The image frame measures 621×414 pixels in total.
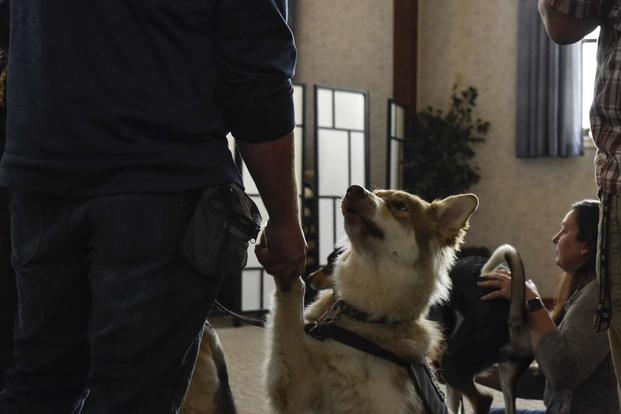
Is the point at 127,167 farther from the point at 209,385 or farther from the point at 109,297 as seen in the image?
the point at 209,385

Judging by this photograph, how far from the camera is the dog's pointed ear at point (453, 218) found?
1.95 meters

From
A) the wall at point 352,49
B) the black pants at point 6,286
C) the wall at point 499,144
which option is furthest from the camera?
the wall at point 352,49

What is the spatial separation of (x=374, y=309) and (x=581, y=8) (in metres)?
0.86

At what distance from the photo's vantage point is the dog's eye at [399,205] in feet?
6.51

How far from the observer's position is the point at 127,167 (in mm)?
898

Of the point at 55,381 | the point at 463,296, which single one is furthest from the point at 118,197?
the point at 463,296

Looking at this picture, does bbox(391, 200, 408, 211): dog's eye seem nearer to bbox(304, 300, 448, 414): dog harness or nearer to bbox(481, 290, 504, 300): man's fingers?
bbox(304, 300, 448, 414): dog harness

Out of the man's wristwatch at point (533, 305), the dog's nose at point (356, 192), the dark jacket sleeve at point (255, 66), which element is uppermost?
the dark jacket sleeve at point (255, 66)

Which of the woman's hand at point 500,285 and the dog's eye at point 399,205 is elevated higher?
the dog's eye at point 399,205

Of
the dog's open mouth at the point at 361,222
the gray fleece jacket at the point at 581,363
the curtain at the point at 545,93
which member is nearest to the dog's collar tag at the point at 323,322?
the dog's open mouth at the point at 361,222

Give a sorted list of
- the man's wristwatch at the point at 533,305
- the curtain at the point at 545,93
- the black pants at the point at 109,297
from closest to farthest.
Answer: the black pants at the point at 109,297
the man's wristwatch at the point at 533,305
the curtain at the point at 545,93

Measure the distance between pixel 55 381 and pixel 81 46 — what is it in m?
0.45

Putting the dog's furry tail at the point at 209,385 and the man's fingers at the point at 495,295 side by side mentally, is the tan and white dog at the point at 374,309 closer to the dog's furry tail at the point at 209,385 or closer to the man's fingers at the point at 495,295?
the dog's furry tail at the point at 209,385

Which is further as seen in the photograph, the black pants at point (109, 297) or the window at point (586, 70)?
the window at point (586, 70)
